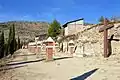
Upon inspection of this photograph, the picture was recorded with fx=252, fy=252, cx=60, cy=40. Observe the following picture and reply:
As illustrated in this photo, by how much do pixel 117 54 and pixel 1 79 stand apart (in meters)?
12.4

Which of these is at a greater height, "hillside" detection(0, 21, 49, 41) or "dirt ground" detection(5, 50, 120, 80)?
"hillside" detection(0, 21, 49, 41)

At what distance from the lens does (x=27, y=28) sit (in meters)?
129

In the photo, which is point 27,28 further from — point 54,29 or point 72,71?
point 72,71

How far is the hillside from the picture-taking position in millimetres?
120775

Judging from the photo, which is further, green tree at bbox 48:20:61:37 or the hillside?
the hillside

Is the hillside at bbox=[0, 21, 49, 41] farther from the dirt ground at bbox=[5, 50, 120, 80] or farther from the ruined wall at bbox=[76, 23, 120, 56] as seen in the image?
the dirt ground at bbox=[5, 50, 120, 80]

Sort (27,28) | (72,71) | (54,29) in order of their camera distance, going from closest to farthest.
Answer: (72,71)
(54,29)
(27,28)

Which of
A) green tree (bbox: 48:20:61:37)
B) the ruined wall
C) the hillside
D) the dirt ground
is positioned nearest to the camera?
the dirt ground

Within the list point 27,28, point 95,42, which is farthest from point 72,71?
point 27,28

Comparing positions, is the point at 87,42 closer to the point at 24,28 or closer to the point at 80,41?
the point at 80,41

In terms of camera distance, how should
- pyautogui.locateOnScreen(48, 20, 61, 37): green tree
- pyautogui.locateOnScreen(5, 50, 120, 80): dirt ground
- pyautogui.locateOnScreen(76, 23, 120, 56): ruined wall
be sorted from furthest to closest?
pyautogui.locateOnScreen(48, 20, 61, 37): green tree → pyautogui.locateOnScreen(76, 23, 120, 56): ruined wall → pyautogui.locateOnScreen(5, 50, 120, 80): dirt ground

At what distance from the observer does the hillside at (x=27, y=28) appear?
120775 mm

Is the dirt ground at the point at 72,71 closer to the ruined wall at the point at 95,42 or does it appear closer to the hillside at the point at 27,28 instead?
the ruined wall at the point at 95,42

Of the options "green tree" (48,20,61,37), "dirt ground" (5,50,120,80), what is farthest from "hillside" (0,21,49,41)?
"dirt ground" (5,50,120,80)
